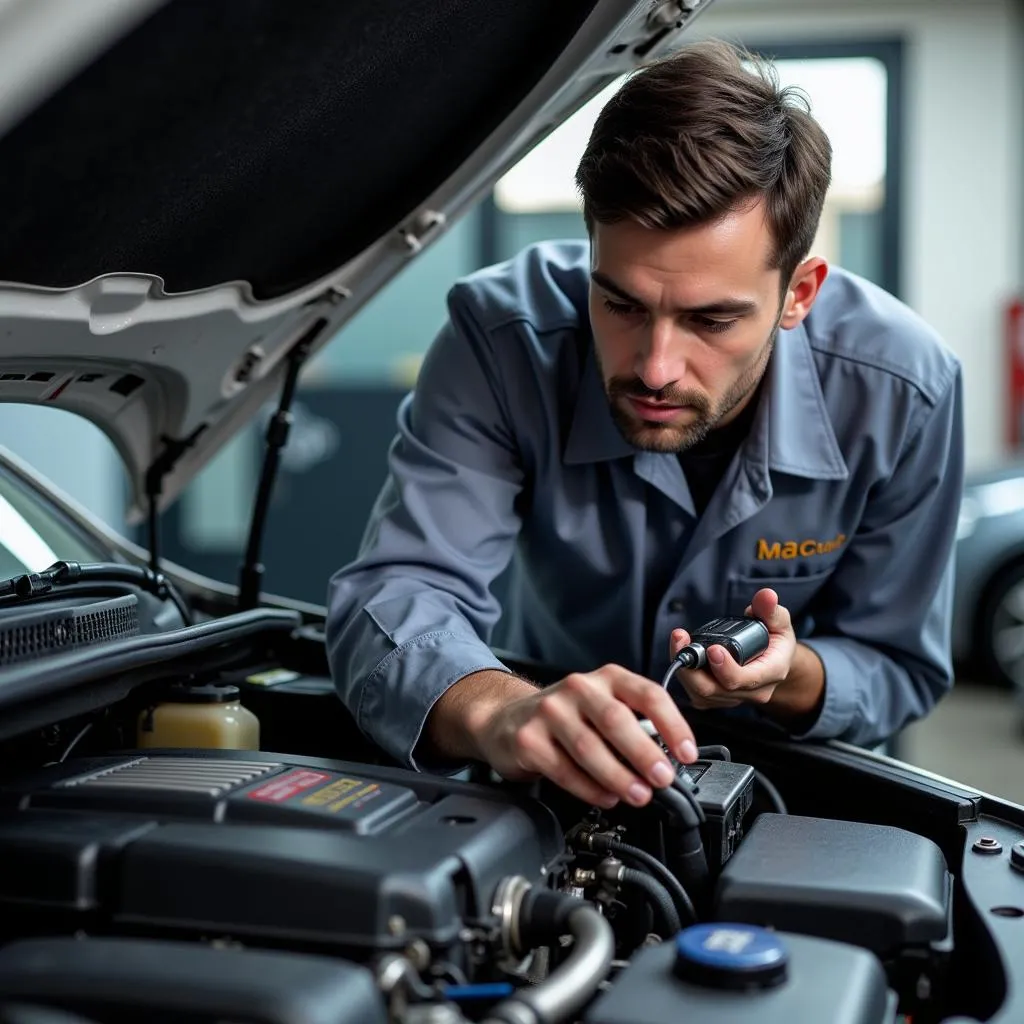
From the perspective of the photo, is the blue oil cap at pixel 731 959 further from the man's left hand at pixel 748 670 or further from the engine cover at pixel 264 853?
the man's left hand at pixel 748 670

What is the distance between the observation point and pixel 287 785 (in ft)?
3.49

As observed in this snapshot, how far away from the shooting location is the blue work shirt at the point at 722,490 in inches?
63.1

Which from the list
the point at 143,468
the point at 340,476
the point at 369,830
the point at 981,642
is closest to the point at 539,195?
the point at 340,476

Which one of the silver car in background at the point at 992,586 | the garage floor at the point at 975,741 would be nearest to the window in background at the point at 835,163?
the silver car in background at the point at 992,586

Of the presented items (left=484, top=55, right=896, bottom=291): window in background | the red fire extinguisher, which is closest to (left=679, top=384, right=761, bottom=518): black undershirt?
(left=484, top=55, right=896, bottom=291): window in background

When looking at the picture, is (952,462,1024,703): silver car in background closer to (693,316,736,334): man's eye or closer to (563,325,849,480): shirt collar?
(563,325,849,480): shirt collar

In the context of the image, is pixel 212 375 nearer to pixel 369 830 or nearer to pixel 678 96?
pixel 678 96

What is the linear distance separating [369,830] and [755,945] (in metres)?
0.28

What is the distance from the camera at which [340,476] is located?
533cm

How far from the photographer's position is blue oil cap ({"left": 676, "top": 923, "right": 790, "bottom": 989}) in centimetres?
84

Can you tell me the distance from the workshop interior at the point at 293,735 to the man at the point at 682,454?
106 mm

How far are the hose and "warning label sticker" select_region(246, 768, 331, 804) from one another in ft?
0.65

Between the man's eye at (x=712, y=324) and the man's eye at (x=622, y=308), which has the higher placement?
the man's eye at (x=622, y=308)

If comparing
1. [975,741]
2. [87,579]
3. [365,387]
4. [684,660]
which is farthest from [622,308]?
[365,387]
